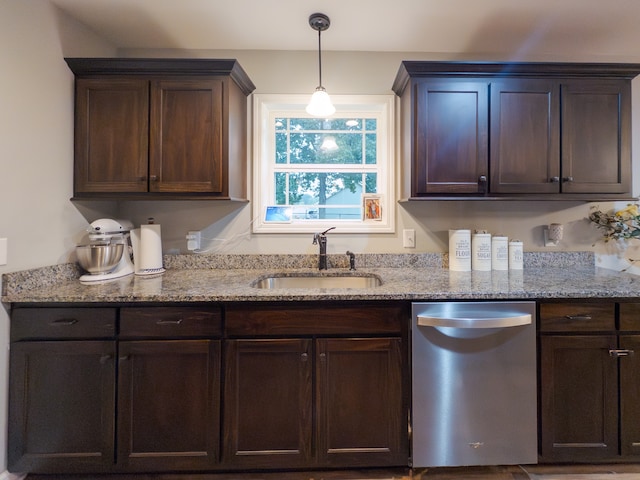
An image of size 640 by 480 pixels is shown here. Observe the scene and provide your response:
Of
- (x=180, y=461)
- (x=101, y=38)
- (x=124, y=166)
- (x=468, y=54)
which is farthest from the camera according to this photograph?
(x=468, y=54)

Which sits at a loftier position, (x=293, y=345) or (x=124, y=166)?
(x=124, y=166)

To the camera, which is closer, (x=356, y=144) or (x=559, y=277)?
(x=559, y=277)

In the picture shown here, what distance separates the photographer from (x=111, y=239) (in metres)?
1.84

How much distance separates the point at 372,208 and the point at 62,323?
1.85m

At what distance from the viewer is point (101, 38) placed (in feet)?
6.66

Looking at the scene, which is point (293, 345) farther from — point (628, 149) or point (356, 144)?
point (628, 149)

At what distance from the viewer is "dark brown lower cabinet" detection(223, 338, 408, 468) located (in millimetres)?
1427

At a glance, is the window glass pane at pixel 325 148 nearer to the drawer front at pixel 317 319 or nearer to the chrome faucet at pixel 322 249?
the chrome faucet at pixel 322 249

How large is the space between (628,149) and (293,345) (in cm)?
223

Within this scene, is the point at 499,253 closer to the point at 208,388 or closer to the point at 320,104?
the point at 320,104

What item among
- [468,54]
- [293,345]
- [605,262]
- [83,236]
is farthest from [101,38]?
[605,262]

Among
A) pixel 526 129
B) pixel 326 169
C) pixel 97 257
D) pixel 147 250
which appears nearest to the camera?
pixel 97 257

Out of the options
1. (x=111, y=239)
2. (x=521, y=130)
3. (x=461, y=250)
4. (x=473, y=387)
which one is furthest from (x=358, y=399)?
(x=521, y=130)

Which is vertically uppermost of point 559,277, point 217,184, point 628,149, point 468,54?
point 468,54
